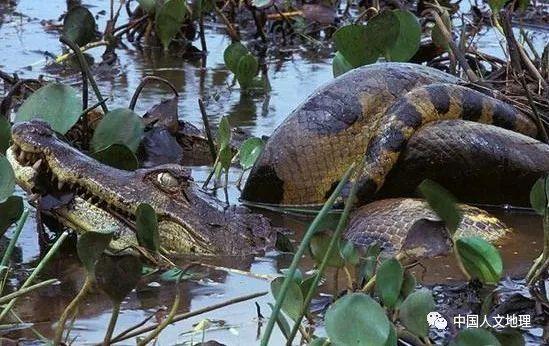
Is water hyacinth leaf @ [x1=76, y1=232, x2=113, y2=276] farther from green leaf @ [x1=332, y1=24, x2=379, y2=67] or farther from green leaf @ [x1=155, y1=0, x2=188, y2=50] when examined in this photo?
green leaf @ [x1=155, y1=0, x2=188, y2=50]

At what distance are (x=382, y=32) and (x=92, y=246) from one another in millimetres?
3266

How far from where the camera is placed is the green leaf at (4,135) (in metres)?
4.90

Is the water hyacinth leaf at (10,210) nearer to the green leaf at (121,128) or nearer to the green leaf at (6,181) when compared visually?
the green leaf at (6,181)

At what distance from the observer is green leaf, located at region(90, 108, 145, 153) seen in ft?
17.3

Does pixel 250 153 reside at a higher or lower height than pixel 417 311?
lower

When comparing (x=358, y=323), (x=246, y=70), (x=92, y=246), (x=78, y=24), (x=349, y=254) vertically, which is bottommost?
(x=246, y=70)

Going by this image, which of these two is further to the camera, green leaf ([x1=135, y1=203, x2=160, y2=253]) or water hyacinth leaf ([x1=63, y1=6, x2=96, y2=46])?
water hyacinth leaf ([x1=63, y1=6, x2=96, y2=46])

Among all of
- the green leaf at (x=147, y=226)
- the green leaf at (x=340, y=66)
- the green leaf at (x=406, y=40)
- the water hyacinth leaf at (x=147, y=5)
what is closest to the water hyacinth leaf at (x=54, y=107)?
the green leaf at (x=147, y=226)

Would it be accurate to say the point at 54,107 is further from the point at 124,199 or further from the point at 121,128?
the point at 124,199

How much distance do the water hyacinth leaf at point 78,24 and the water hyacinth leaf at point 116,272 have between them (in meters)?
3.87

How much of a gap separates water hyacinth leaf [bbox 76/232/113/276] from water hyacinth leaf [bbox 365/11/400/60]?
3138 mm

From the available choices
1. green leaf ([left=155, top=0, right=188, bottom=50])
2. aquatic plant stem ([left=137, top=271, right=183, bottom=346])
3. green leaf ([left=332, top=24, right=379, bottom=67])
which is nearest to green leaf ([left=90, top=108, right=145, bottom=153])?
green leaf ([left=332, top=24, right=379, bottom=67])

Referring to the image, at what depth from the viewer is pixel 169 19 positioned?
25.3 ft

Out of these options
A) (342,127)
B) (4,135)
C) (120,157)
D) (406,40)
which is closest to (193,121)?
(406,40)
